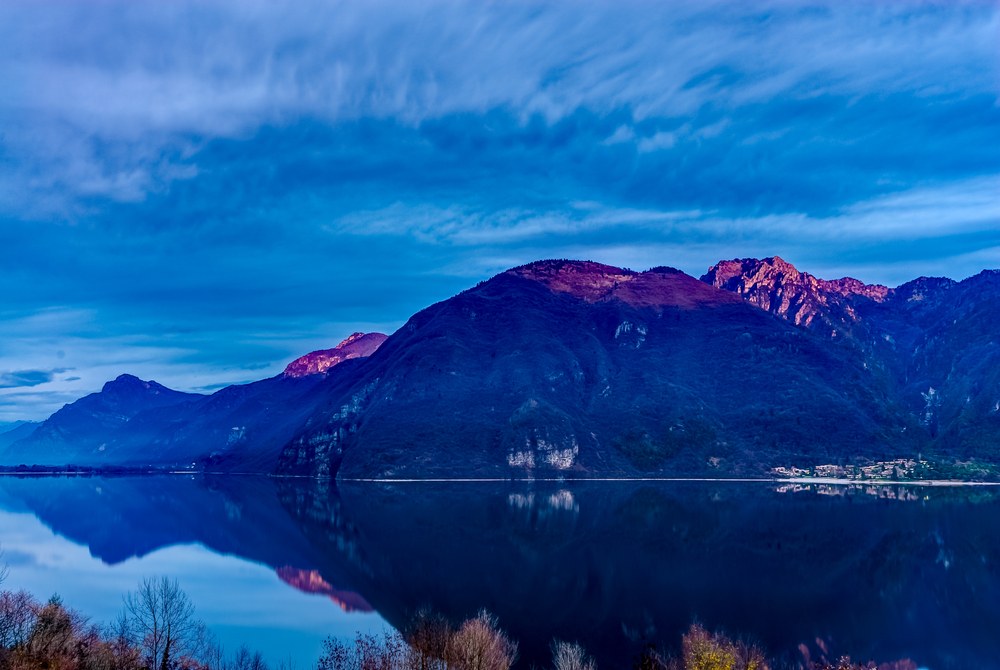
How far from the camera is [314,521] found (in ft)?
554

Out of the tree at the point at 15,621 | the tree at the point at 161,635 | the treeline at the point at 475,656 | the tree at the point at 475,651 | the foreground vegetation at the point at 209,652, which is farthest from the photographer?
the tree at the point at 161,635

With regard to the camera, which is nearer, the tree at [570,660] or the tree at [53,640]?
the tree at [53,640]

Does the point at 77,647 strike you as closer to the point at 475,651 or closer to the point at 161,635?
the point at 161,635

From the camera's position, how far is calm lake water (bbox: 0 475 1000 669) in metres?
73.6

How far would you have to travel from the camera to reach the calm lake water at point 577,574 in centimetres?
7362

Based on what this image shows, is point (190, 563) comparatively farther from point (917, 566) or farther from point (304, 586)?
point (917, 566)

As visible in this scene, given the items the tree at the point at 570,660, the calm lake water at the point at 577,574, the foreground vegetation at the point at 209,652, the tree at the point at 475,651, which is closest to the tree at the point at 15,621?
the foreground vegetation at the point at 209,652

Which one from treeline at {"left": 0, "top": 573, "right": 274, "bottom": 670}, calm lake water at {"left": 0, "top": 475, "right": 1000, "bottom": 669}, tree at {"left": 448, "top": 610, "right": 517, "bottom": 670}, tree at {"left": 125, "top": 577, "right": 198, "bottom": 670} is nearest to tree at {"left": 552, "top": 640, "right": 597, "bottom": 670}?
tree at {"left": 448, "top": 610, "right": 517, "bottom": 670}

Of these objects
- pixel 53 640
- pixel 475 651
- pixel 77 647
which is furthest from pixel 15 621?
pixel 475 651

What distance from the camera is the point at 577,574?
103 m

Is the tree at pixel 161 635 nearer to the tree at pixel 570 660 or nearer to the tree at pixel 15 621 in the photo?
the tree at pixel 15 621

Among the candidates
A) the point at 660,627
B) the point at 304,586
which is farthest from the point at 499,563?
the point at 660,627

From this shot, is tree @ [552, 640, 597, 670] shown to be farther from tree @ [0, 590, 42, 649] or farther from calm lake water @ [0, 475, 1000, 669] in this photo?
tree @ [0, 590, 42, 649]

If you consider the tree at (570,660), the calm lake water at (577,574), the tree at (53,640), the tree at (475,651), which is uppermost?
the tree at (53,640)
